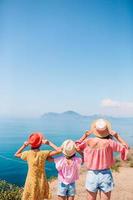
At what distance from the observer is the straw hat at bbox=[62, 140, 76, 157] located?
Result: 4711 millimetres

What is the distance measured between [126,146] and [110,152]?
0.68 ft

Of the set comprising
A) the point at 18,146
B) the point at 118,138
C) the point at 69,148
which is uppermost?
the point at 18,146

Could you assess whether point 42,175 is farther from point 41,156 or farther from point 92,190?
point 92,190

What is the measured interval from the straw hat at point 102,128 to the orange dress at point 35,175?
0.67 metres

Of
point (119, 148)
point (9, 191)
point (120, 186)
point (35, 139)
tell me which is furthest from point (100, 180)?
point (120, 186)

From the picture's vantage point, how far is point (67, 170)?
4781mm

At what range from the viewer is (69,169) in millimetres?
4777

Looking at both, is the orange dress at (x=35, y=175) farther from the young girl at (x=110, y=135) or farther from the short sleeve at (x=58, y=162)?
the young girl at (x=110, y=135)

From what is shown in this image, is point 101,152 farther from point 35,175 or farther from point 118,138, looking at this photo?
point 35,175

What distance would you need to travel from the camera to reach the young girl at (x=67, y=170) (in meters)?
4.75

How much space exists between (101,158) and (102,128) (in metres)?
0.36

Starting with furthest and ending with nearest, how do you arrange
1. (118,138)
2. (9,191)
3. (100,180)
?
(9,191) < (118,138) < (100,180)

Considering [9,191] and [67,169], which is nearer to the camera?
[67,169]

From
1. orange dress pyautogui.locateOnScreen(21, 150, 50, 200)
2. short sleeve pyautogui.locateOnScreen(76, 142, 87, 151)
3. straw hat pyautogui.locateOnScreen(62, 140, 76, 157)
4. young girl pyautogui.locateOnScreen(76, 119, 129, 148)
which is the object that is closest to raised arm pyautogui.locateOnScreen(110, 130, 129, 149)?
young girl pyautogui.locateOnScreen(76, 119, 129, 148)
